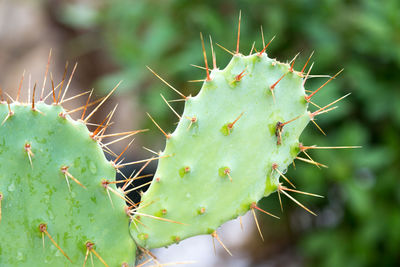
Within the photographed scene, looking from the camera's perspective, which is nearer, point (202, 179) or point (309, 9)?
point (202, 179)

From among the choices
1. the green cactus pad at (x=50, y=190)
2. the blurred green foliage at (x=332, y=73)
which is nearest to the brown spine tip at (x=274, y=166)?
the green cactus pad at (x=50, y=190)

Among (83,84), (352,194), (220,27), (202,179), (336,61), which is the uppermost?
(202,179)

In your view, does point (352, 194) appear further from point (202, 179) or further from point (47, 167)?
point (47, 167)

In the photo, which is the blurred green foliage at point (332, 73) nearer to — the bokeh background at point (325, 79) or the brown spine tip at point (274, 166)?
the bokeh background at point (325, 79)

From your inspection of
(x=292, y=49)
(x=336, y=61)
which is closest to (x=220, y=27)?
(x=292, y=49)

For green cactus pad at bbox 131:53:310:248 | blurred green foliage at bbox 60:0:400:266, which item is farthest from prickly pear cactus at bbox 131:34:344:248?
blurred green foliage at bbox 60:0:400:266
